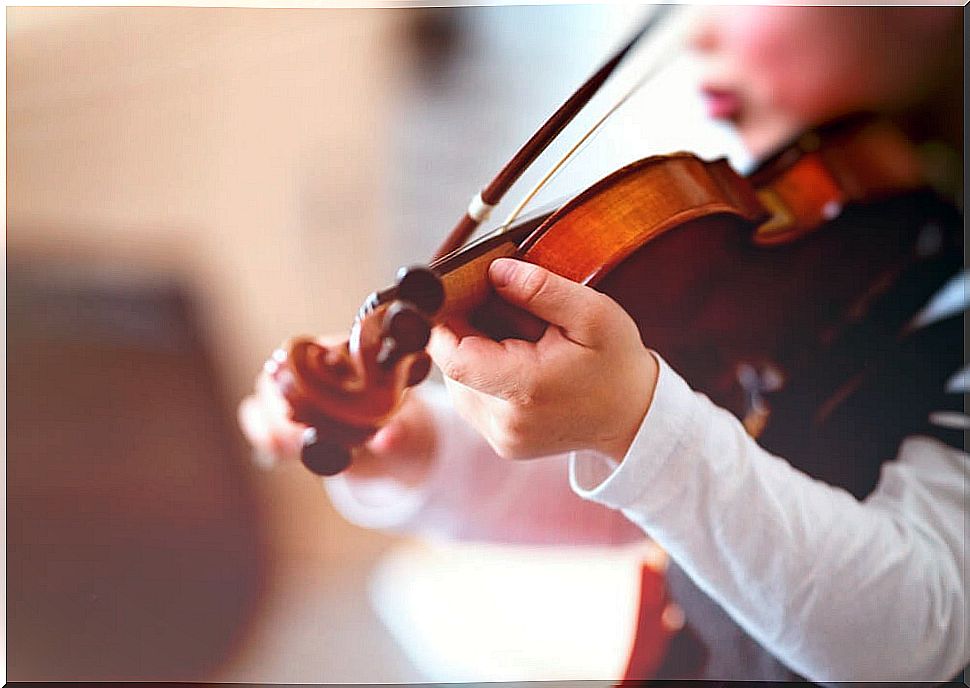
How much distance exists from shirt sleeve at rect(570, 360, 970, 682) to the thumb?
9cm

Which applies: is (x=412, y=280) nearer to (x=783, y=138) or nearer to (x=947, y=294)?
(x=783, y=138)

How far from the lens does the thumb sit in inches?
32.4

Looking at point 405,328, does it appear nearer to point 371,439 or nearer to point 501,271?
point 501,271

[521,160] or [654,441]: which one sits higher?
[521,160]

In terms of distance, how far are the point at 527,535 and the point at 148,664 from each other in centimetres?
40

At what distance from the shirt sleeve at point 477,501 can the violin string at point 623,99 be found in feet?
0.67

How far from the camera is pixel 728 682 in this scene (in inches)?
40.1

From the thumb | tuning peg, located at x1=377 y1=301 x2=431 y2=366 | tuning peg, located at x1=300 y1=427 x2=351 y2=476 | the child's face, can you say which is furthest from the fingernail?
the child's face

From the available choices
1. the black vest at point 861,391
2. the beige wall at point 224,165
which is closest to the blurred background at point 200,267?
the beige wall at point 224,165

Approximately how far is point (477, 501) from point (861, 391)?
409mm

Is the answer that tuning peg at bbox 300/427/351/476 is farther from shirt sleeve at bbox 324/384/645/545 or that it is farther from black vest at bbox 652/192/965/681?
black vest at bbox 652/192/965/681

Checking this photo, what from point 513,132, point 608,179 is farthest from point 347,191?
point 608,179

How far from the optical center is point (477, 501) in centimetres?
104

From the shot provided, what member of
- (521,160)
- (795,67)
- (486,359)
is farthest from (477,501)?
(795,67)
